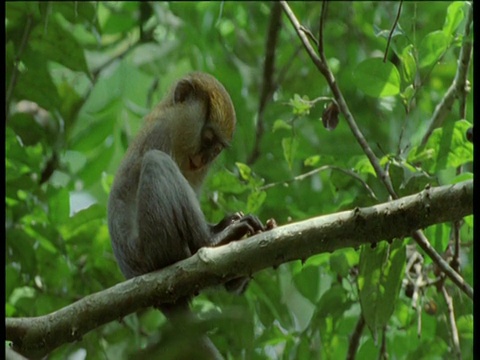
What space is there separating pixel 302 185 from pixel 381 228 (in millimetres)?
3237

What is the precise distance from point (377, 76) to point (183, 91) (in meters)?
1.97

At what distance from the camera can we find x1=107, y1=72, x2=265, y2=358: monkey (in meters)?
4.95

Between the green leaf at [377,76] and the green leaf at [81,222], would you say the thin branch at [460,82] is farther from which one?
the green leaf at [81,222]

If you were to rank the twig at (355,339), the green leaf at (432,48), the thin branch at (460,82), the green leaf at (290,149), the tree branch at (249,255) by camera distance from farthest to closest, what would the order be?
the green leaf at (290,149) < the twig at (355,339) < the thin branch at (460,82) < the green leaf at (432,48) < the tree branch at (249,255)

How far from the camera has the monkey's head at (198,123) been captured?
5.86 meters

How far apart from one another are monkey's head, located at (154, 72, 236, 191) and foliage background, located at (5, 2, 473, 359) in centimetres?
18

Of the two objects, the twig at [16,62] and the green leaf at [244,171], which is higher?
the twig at [16,62]

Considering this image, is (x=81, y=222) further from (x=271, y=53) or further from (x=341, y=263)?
(x=271, y=53)

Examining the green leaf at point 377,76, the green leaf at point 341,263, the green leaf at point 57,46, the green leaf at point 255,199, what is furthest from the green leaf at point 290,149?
the green leaf at point 57,46

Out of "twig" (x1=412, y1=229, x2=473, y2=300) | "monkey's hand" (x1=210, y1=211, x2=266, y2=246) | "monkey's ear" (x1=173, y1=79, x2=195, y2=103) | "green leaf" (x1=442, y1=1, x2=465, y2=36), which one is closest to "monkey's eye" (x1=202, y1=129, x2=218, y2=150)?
"monkey's ear" (x1=173, y1=79, x2=195, y2=103)

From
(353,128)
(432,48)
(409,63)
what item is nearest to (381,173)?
(353,128)

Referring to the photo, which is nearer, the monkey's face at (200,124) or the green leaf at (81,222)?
the monkey's face at (200,124)

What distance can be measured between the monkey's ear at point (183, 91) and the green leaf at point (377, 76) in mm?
1838
